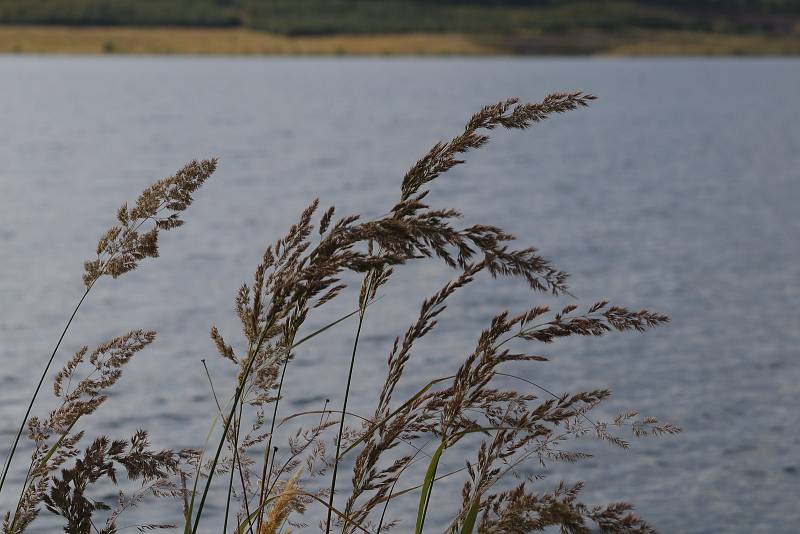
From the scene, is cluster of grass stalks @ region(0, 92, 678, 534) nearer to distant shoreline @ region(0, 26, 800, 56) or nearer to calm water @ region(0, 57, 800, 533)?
calm water @ region(0, 57, 800, 533)

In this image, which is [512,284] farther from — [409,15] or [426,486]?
[409,15]

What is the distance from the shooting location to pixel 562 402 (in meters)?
2.61

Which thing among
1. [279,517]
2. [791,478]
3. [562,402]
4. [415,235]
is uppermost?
[415,235]

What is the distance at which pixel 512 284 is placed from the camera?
18.7 meters

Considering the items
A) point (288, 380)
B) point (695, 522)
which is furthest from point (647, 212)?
point (695, 522)

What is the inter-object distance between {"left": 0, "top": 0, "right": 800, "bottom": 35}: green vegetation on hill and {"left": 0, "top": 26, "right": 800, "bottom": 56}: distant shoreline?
1.43 metres

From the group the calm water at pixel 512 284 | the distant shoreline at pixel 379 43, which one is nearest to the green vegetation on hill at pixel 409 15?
the distant shoreline at pixel 379 43

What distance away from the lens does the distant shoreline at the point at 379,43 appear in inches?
5782

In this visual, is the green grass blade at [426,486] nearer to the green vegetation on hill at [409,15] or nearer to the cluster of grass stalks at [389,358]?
the cluster of grass stalks at [389,358]

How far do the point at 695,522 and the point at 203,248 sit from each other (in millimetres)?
14990

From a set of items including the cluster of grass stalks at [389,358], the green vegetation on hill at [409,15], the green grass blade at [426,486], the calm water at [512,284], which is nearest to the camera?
the cluster of grass stalks at [389,358]

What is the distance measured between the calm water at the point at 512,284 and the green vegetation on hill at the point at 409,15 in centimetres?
9083

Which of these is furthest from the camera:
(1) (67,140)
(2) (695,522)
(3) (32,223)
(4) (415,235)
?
(1) (67,140)

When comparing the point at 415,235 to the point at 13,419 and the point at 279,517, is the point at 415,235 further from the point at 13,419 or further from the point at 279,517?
the point at 13,419
